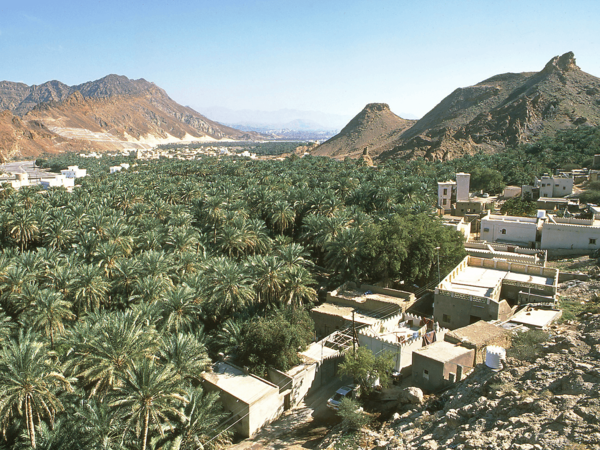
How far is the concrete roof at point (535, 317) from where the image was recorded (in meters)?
20.7

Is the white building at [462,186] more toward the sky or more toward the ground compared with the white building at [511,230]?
more toward the sky

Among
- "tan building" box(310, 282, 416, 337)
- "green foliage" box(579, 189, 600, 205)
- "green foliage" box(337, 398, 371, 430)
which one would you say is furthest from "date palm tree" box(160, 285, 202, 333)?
"green foliage" box(579, 189, 600, 205)

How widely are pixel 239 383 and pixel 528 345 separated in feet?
38.8

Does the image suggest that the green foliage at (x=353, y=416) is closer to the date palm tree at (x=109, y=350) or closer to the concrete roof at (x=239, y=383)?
the concrete roof at (x=239, y=383)

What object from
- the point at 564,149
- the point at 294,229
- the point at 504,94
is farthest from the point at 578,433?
the point at 504,94

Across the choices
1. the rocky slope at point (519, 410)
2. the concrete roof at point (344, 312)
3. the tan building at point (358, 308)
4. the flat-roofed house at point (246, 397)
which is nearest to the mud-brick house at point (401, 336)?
the tan building at point (358, 308)

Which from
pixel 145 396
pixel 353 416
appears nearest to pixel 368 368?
pixel 353 416

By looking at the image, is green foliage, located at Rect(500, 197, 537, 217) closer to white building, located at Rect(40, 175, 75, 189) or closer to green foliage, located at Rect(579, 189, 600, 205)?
green foliage, located at Rect(579, 189, 600, 205)

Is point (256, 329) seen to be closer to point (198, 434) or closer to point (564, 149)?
point (198, 434)

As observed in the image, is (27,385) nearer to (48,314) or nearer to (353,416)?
(48,314)

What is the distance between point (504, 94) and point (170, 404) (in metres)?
135

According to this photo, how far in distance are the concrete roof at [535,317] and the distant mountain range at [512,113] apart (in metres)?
73.9

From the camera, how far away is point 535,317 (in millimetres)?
21594

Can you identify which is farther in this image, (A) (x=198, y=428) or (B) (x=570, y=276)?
(B) (x=570, y=276)
